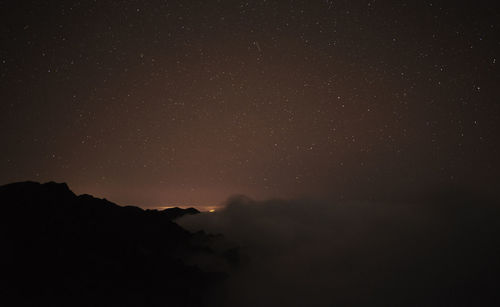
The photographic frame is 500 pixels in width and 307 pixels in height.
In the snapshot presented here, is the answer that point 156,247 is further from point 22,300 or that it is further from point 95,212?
point 22,300

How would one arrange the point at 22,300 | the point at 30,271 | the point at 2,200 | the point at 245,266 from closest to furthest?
the point at 22,300
the point at 30,271
the point at 2,200
the point at 245,266

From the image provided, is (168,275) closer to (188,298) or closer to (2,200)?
(188,298)

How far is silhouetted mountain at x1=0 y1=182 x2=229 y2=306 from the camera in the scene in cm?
5138

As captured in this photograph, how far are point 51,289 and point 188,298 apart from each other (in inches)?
1427

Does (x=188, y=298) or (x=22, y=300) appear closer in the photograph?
(x=22, y=300)

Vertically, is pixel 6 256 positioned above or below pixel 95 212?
below

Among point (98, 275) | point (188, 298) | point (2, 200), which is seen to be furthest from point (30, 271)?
point (188, 298)

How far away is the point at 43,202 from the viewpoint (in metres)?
62.6

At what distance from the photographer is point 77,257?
61.1 meters

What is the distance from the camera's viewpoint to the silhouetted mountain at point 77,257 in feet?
169

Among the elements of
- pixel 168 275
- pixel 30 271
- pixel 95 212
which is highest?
pixel 95 212

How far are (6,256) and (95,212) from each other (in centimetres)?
2658

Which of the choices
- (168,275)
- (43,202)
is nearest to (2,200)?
(43,202)

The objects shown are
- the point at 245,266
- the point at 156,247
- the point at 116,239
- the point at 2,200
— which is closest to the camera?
the point at 2,200
